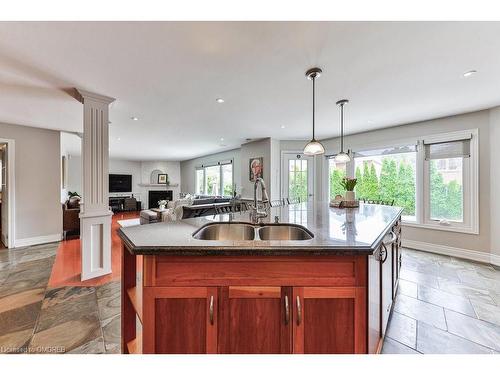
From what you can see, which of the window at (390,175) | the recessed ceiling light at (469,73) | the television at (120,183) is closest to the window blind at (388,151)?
the window at (390,175)

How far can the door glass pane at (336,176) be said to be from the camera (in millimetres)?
5016

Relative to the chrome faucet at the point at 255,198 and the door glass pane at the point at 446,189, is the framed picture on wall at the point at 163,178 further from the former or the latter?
the door glass pane at the point at 446,189

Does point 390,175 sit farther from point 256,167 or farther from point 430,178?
point 256,167

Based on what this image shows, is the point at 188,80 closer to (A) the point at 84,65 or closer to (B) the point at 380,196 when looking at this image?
(A) the point at 84,65

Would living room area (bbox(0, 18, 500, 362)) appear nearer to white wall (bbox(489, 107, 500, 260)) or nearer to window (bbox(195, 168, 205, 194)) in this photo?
white wall (bbox(489, 107, 500, 260))

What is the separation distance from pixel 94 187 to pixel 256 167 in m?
3.64

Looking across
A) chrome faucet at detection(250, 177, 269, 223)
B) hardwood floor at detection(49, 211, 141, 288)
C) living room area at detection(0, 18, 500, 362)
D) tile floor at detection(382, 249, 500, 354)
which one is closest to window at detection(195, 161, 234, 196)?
living room area at detection(0, 18, 500, 362)

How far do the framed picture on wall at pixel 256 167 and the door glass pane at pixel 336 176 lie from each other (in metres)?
1.63

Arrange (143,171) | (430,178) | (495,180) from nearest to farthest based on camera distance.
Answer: (495,180), (430,178), (143,171)

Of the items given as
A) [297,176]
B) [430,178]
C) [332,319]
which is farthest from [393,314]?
[297,176]

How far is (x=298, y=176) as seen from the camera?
5.54 meters

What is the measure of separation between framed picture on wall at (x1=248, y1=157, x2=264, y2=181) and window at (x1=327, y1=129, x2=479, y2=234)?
2.17 meters

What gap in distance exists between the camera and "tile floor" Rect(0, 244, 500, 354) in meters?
1.60
